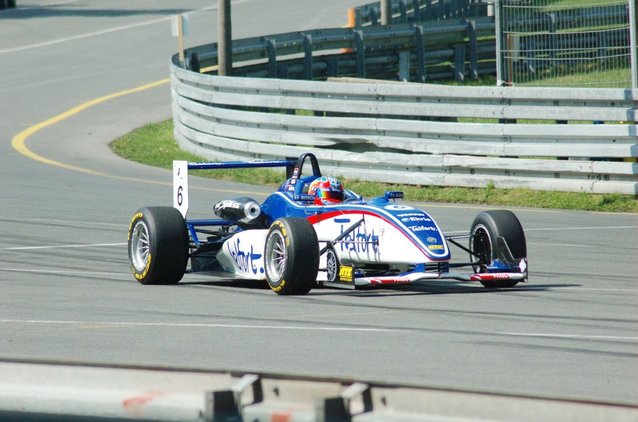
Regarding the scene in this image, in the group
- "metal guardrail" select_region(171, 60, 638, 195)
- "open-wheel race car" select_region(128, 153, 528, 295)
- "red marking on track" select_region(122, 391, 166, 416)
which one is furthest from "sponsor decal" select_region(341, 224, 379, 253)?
"metal guardrail" select_region(171, 60, 638, 195)

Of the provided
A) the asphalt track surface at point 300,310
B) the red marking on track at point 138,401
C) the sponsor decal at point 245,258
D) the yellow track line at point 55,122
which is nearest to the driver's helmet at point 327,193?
the sponsor decal at point 245,258

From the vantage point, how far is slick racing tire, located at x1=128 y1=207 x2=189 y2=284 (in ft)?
39.4

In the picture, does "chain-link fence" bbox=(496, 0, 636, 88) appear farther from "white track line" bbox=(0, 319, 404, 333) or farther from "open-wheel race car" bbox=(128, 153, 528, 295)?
"white track line" bbox=(0, 319, 404, 333)

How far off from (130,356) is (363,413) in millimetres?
3533

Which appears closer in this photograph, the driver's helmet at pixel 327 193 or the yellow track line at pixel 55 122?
the driver's helmet at pixel 327 193

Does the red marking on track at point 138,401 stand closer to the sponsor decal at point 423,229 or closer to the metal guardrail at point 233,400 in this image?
the metal guardrail at point 233,400

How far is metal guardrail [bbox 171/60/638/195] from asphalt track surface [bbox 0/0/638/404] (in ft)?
3.04

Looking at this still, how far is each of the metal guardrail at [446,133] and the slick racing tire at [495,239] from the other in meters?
5.95

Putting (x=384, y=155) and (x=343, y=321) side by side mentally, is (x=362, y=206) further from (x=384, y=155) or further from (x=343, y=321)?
(x=384, y=155)

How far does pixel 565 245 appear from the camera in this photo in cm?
1450

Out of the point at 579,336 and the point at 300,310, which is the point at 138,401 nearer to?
the point at 579,336

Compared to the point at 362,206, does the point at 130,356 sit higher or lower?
lower

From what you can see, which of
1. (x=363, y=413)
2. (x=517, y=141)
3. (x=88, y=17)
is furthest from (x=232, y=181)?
(x=88, y=17)

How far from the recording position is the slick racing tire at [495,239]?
11.6 metres
